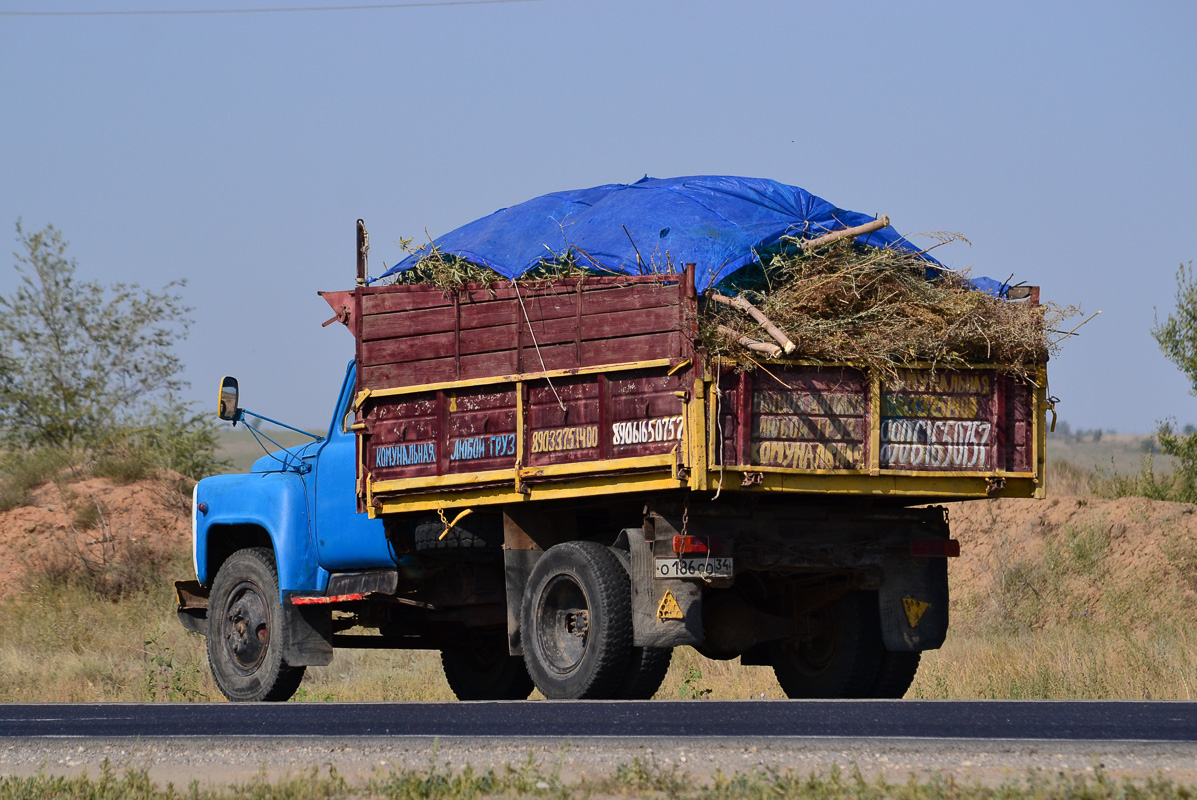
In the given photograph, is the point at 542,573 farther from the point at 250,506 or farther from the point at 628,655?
the point at 250,506

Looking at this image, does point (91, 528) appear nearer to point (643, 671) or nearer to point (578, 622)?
point (578, 622)

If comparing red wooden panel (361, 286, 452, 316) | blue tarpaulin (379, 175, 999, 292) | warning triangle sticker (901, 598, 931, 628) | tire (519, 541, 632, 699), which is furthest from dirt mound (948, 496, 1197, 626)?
red wooden panel (361, 286, 452, 316)

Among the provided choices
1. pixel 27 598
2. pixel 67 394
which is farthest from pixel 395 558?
pixel 67 394

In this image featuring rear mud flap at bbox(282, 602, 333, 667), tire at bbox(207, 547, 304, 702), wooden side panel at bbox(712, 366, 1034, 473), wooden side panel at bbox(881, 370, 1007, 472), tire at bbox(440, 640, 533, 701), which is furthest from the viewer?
tire at bbox(440, 640, 533, 701)

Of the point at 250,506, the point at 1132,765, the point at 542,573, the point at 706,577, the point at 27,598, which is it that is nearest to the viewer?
the point at 1132,765

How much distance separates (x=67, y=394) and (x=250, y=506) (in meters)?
16.4

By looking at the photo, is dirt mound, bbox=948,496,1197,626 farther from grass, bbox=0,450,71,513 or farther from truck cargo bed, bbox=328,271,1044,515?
grass, bbox=0,450,71,513

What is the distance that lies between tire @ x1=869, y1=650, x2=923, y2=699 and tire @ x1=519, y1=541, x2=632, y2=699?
2.05 meters

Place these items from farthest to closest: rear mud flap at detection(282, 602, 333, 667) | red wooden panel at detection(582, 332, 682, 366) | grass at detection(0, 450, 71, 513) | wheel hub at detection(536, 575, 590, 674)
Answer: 1. grass at detection(0, 450, 71, 513)
2. rear mud flap at detection(282, 602, 333, 667)
3. wheel hub at detection(536, 575, 590, 674)
4. red wooden panel at detection(582, 332, 682, 366)

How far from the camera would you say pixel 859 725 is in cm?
736

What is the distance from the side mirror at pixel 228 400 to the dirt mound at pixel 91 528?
10.3 metres

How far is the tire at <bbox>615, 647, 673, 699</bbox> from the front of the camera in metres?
10.1

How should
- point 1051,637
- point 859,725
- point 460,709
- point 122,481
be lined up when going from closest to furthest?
point 859,725
point 460,709
point 1051,637
point 122,481

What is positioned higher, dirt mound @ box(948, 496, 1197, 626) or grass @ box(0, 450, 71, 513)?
grass @ box(0, 450, 71, 513)
